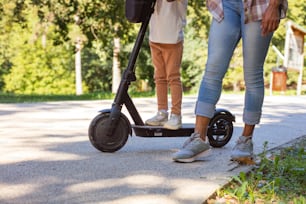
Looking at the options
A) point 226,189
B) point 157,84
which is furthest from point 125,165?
point 157,84

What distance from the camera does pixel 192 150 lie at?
3.71 meters

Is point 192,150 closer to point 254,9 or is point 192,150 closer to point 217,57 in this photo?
point 217,57

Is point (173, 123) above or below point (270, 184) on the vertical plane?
above

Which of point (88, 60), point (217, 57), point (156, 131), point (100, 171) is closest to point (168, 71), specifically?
point (156, 131)

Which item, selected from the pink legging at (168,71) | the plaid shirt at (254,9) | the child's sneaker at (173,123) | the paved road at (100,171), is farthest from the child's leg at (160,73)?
the plaid shirt at (254,9)

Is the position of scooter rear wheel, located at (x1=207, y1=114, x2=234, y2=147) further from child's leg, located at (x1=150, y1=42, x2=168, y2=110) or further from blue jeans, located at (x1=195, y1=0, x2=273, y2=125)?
blue jeans, located at (x1=195, y1=0, x2=273, y2=125)

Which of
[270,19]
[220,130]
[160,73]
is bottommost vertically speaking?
[220,130]

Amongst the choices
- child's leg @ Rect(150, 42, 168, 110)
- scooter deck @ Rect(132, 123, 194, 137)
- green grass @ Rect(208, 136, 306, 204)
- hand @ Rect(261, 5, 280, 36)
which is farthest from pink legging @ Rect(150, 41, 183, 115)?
hand @ Rect(261, 5, 280, 36)

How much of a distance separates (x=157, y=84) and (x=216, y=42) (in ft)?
3.33

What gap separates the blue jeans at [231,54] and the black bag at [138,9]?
24.7 inches

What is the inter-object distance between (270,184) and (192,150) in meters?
0.69

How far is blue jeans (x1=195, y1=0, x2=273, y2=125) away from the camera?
362 centimetres

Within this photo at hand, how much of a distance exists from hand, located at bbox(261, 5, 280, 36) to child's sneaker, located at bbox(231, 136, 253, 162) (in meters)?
0.75

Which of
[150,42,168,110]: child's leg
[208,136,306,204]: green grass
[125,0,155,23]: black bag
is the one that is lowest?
[208,136,306,204]: green grass
